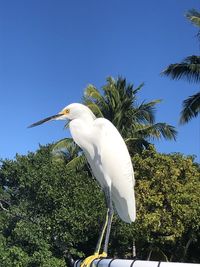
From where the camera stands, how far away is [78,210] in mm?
19031

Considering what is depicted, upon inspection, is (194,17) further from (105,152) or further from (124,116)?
(105,152)

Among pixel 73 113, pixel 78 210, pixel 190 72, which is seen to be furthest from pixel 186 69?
A: pixel 73 113

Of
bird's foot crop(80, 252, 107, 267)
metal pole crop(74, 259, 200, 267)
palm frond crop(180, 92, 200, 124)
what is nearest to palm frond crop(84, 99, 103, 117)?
palm frond crop(180, 92, 200, 124)

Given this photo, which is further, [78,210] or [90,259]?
[78,210]

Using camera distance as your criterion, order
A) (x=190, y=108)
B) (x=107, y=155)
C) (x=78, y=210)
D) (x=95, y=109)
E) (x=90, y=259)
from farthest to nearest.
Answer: (x=95, y=109), (x=190, y=108), (x=78, y=210), (x=107, y=155), (x=90, y=259)

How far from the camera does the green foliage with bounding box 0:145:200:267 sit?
61.3 ft

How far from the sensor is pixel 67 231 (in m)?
18.9

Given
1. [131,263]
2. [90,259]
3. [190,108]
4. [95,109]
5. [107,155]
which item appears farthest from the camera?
[95,109]

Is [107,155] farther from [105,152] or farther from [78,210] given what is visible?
[78,210]

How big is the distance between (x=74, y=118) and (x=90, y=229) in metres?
12.7

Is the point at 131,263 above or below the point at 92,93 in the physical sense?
below

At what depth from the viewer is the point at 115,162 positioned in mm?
7172

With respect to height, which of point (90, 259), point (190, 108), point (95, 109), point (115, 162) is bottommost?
point (90, 259)

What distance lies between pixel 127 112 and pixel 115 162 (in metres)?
18.0
